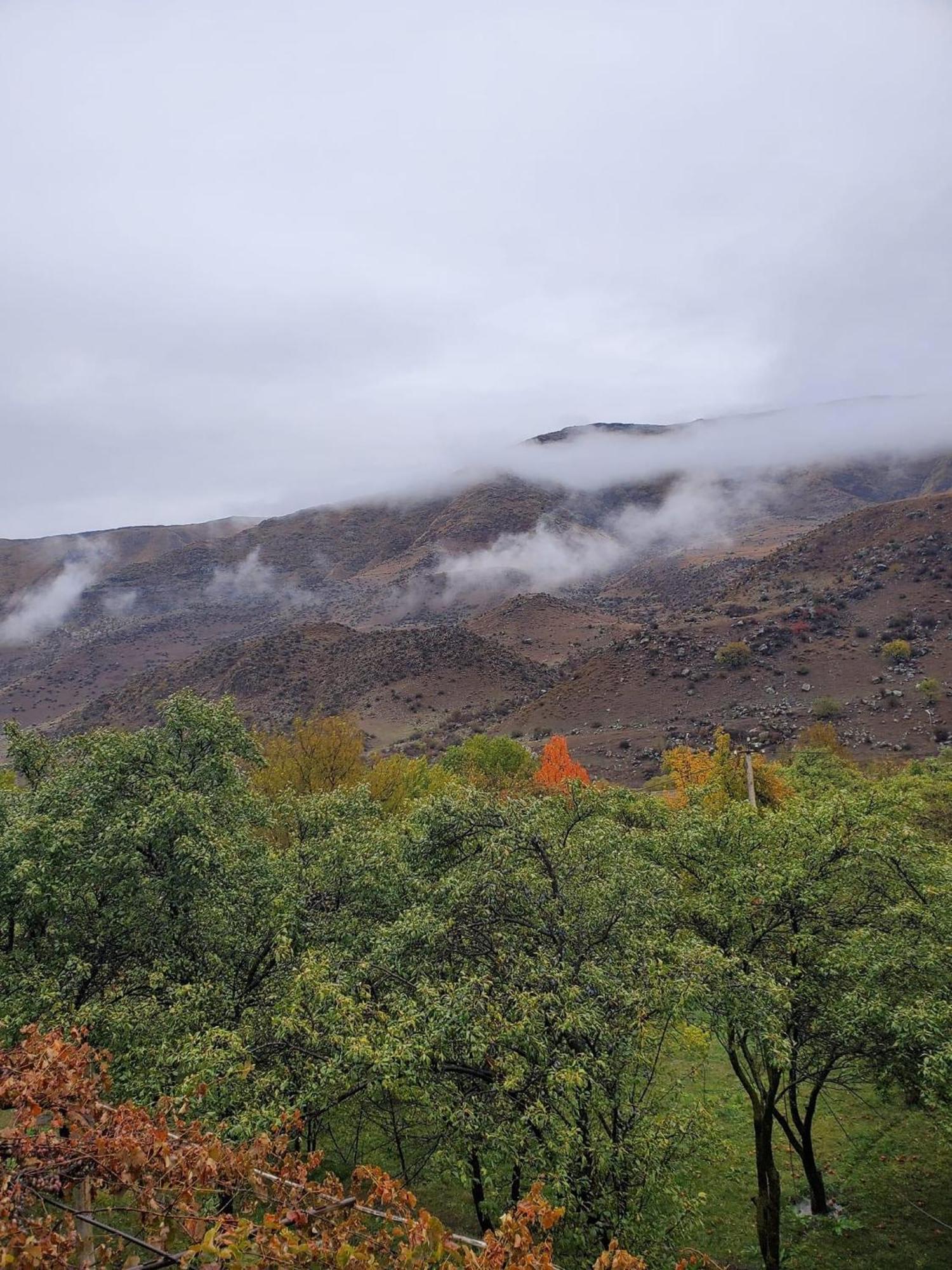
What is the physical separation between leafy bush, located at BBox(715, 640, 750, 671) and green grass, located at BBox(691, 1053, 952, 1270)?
72652 mm

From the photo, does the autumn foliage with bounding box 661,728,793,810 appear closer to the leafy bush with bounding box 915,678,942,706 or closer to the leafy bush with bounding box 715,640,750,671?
the leafy bush with bounding box 915,678,942,706

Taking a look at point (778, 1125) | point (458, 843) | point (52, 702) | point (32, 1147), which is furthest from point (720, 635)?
point (52, 702)

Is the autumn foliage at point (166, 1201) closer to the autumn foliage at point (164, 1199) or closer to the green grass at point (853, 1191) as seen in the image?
the autumn foliage at point (164, 1199)

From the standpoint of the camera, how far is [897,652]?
7894cm

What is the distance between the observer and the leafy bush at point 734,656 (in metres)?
87.8

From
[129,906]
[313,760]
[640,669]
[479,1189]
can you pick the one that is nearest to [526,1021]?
[479,1189]

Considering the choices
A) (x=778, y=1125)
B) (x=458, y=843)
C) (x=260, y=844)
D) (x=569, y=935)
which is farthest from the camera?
(x=778, y=1125)

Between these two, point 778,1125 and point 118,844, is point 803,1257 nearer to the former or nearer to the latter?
point 778,1125

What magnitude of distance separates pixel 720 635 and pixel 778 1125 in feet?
275

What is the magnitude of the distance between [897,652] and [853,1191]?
76032mm

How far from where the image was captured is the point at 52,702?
498 ft

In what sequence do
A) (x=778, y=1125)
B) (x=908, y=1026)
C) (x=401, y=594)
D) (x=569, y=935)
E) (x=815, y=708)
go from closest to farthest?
(x=908, y=1026) < (x=569, y=935) < (x=778, y=1125) < (x=815, y=708) < (x=401, y=594)

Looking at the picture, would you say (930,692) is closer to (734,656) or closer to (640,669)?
(734,656)

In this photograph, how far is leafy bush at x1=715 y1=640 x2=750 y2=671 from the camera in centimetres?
8775
